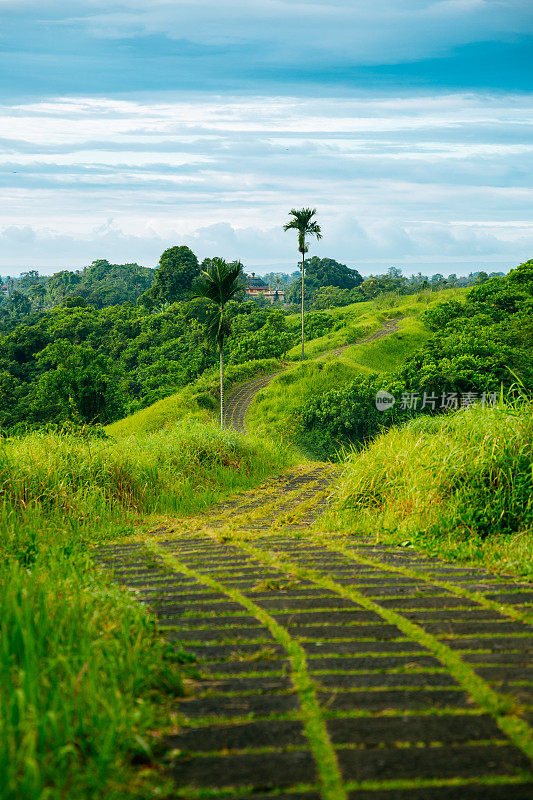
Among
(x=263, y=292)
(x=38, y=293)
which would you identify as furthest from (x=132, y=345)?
(x=263, y=292)

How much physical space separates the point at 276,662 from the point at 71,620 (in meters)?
0.97

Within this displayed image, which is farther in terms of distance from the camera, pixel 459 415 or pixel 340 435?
pixel 340 435

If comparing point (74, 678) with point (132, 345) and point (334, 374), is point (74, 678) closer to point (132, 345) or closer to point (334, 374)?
point (334, 374)

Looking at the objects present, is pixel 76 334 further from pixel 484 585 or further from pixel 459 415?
pixel 484 585

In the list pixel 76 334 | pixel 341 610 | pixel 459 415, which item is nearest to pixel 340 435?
pixel 459 415

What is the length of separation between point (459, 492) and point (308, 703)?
363 centimetres

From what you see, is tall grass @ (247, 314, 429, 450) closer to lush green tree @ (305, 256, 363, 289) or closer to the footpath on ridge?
the footpath on ridge

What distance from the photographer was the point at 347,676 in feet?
8.89

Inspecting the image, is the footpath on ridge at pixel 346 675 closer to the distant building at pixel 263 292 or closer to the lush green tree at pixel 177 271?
the lush green tree at pixel 177 271

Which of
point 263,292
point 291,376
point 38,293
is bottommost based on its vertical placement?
point 291,376

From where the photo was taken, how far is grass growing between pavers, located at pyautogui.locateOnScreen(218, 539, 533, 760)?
228 centimetres

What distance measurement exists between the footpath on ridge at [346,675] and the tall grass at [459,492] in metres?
0.55

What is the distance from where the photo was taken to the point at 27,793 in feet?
6.12

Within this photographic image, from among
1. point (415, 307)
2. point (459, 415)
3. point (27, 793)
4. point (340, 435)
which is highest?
point (415, 307)
